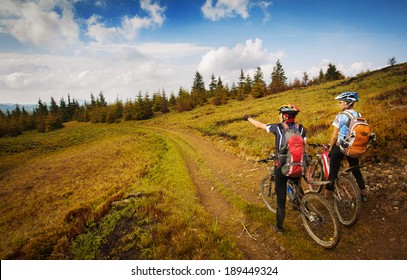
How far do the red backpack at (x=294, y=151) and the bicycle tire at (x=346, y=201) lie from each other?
5.23 ft

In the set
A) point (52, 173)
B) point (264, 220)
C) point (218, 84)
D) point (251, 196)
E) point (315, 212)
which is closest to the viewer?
point (315, 212)

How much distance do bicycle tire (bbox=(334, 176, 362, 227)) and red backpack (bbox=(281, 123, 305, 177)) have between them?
5.23 feet

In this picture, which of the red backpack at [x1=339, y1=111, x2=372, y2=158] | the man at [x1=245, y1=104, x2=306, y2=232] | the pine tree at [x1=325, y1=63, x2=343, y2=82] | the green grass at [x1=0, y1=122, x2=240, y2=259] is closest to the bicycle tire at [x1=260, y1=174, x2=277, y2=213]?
the man at [x1=245, y1=104, x2=306, y2=232]

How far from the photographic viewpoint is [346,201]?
506 centimetres

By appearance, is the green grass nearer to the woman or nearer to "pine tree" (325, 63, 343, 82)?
the woman

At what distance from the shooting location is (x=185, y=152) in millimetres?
18500

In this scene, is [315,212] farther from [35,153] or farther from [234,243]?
[35,153]

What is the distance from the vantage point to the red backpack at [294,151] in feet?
13.9

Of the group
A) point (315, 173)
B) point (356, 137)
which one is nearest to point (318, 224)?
point (356, 137)

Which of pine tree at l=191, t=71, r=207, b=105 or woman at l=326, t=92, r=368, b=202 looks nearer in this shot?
woman at l=326, t=92, r=368, b=202

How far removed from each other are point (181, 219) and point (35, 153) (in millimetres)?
36483

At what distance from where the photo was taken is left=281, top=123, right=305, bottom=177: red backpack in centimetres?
422

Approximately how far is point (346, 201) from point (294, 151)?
2298 millimetres

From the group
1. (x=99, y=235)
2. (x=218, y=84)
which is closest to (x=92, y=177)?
(x=99, y=235)
